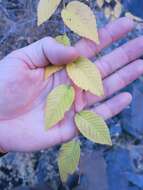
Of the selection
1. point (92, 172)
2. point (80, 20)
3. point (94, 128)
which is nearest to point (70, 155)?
point (94, 128)

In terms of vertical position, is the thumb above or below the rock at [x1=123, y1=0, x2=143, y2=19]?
above

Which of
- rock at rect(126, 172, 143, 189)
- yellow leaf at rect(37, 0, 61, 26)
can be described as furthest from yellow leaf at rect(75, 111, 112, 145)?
rock at rect(126, 172, 143, 189)

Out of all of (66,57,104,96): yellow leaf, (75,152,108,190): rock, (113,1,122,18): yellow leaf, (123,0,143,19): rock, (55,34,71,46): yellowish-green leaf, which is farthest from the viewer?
(123,0,143,19): rock

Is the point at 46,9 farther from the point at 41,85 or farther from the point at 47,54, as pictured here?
the point at 41,85

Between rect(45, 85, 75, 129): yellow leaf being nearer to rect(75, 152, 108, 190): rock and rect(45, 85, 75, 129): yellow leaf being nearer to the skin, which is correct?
the skin

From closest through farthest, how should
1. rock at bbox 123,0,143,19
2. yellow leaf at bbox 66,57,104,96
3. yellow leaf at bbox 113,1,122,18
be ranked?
yellow leaf at bbox 66,57,104,96 < yellow leaf at bbox 113,1,122,18 < rock at bbox 123,0,143,19

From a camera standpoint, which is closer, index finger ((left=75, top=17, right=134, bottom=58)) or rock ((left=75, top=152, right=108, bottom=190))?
index finger ((left=75, top=17, right=134, bottom=58))

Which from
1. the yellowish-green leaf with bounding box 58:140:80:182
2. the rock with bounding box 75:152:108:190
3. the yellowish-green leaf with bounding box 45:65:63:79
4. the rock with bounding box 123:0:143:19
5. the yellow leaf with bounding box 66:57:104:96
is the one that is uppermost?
the yellow leaf with bounding box 66:57:104:96
